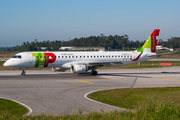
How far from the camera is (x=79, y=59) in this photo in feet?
128

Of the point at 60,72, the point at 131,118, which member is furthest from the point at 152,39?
the point at 131,118

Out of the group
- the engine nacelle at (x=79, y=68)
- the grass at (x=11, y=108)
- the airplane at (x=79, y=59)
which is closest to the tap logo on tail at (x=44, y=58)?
the airplane at (x=79, y=59)

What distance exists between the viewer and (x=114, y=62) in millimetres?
37656

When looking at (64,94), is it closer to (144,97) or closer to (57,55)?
(144,97)

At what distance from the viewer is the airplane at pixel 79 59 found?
35.8m

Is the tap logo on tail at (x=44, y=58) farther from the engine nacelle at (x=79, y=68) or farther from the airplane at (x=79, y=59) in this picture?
the engine nacelle at (x=79, y=68)

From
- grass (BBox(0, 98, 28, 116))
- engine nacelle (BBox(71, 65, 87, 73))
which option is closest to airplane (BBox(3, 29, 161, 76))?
engine nacelle (BBox(71, 65, 87, 73))

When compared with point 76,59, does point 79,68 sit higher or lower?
lower

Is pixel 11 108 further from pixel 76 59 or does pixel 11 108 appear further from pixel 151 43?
pixel 151 43

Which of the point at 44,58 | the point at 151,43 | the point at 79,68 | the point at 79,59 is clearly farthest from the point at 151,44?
the point at 44,58

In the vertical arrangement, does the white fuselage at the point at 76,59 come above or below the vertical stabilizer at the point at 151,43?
below

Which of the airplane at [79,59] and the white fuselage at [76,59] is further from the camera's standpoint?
the airplane at [79,59]

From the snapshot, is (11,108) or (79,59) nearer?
(11,108)

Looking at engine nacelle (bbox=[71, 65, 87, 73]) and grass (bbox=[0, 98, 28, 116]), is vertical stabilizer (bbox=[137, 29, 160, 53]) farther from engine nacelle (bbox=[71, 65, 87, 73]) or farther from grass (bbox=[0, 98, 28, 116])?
grass (bbox=[0, 98, 28, 116])
